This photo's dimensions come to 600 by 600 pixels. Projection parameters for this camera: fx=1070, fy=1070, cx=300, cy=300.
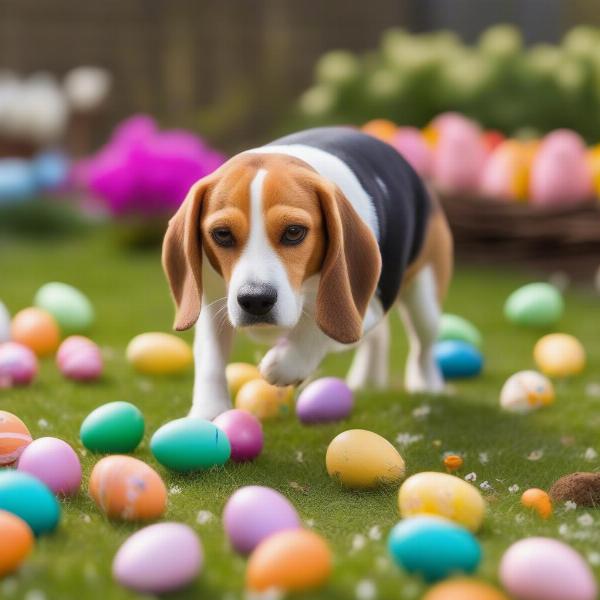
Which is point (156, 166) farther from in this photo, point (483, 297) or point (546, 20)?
point (546, 20)

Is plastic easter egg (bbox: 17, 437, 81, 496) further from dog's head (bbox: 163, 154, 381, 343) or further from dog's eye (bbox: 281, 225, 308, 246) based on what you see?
dog's eye (bbox: 281, 225, 308, 246)

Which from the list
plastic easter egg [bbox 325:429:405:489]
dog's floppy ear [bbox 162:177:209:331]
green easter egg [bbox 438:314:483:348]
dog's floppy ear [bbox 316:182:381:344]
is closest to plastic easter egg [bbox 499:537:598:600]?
plastic easter egg [bbox 325:429:405:489]

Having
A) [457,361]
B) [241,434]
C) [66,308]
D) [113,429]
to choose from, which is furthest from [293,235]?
[66,308]

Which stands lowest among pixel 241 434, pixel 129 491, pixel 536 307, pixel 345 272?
pixel 536 307

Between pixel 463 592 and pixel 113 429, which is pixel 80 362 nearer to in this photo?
pixel 113 429

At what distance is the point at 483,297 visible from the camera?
17.5 feet

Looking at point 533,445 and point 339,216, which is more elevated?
point 339,216

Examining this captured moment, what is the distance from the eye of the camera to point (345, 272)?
9.13ft

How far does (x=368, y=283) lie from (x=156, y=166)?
12.9ft

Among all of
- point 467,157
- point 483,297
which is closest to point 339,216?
point 483,297

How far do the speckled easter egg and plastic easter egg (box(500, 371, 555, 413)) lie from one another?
1.39 meters

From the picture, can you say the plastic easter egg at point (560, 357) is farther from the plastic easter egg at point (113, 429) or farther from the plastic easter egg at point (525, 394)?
the plastic easter egg at point (113, 429)

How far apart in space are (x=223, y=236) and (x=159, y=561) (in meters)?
0.97

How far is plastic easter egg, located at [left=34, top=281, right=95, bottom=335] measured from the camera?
4410 mm
